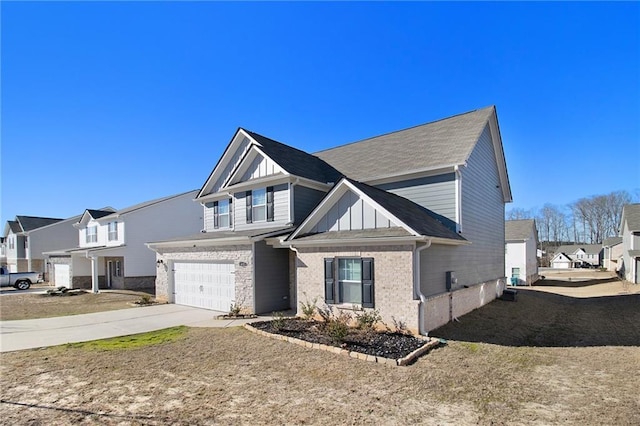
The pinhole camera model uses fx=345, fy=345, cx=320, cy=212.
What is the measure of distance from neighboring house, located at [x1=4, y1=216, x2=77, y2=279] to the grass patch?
3409 centimetres

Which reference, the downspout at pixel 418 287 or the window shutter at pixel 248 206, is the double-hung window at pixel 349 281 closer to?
the downspout at pixel 418 287

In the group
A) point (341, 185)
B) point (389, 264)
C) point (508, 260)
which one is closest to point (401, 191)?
point (341, 185)

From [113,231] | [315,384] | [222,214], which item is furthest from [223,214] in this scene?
[315,384]

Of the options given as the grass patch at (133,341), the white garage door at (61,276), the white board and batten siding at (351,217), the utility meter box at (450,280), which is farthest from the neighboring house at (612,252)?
the white garage door at (61,276)

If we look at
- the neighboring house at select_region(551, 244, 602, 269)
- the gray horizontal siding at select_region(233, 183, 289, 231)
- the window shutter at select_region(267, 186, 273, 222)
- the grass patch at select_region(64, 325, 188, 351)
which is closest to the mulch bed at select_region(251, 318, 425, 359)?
the grass patch at select_region(64, 325, 188, 351)

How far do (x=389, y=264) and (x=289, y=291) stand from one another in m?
6.03

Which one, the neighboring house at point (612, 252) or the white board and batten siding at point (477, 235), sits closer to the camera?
the white board and batten siding at point (477, 235)

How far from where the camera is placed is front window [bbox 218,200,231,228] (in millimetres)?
18766

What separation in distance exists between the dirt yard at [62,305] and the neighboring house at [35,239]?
57.9 ft

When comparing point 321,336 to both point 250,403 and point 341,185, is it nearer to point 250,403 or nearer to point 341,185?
point 250,403

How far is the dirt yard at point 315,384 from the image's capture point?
521 centimetres

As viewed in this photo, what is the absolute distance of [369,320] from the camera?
10172 mm

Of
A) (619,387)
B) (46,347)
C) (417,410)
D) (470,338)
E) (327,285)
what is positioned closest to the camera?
(417,410)

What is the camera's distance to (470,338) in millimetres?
9961
